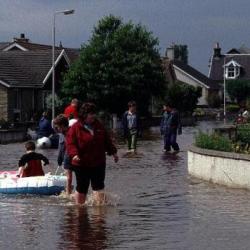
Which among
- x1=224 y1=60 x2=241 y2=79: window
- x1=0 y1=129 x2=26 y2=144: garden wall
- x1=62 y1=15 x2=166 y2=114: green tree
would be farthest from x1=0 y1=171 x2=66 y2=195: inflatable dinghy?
x1=224 y1=60 x2=241 y2=79: window

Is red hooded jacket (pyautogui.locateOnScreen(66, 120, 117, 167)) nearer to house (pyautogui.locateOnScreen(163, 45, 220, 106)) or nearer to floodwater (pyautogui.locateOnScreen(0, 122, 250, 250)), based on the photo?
floodwater (pyautogui.locateOnScreen(0, 122, 250, 250))

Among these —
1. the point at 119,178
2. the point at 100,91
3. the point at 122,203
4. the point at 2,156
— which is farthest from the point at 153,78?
the point at 122,203

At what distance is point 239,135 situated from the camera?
1750 cm

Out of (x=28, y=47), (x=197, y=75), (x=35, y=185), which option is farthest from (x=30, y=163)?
(x=197, y=75)

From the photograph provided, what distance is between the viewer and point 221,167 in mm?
16438

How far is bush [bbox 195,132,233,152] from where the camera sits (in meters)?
17.5

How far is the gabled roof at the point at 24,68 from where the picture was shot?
5714cm

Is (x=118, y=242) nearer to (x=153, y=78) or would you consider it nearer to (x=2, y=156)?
(x=2, y=156)

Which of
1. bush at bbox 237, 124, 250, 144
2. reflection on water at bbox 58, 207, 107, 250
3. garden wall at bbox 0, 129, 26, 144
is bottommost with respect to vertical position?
reflection on water at bbox 58, 207, 107, 250

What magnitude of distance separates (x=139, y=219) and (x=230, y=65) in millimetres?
104729

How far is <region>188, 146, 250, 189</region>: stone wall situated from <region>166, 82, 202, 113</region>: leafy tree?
58.0 metres

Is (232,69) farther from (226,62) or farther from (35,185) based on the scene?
(35,185)

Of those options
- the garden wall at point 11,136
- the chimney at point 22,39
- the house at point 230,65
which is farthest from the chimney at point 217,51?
the garden wall at point 11,136

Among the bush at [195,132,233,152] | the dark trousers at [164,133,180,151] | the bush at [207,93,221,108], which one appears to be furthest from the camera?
the bush at [207,93,221,108]
